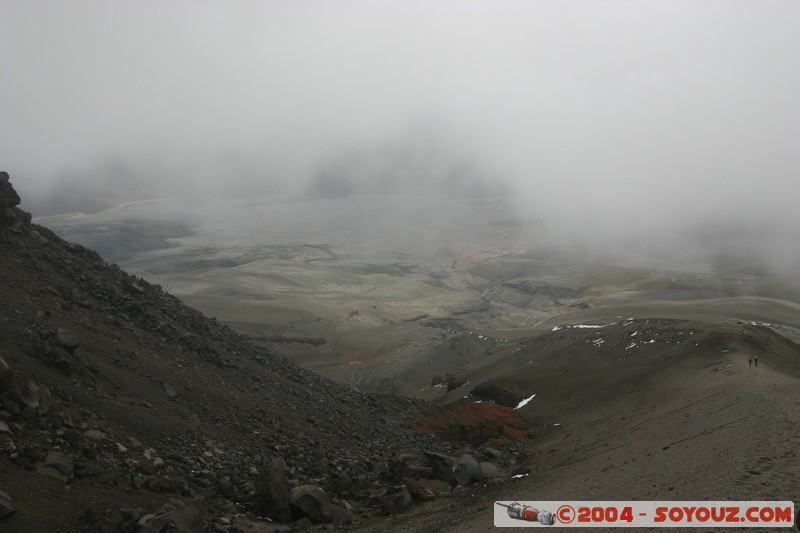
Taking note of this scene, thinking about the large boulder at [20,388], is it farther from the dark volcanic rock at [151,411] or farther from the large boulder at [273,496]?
the large boulder at [273,496]

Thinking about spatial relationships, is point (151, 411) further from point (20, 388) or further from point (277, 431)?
point (277, 431)

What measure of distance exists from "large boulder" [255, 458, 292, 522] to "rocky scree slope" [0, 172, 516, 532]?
0.11 ft

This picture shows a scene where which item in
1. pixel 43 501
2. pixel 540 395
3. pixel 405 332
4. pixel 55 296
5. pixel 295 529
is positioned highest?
pixel 55 296

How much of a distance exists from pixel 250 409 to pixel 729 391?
53.2ft

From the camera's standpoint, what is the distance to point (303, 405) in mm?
23359

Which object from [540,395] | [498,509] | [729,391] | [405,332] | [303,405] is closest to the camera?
[498,509]

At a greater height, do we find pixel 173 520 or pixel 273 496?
pixel 173 520

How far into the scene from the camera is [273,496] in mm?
14492

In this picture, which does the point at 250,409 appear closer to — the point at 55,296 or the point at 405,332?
the point at 55,296

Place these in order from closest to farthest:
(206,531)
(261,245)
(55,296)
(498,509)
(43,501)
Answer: (43,501)
(206,531)
(498,509)
(55,296)
(261,245)

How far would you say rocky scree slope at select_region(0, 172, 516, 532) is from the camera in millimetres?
12508

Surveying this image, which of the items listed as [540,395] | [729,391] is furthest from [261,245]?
[729,391]

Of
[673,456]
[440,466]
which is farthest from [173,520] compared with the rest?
[673,456]

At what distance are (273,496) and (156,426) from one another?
388 cm
